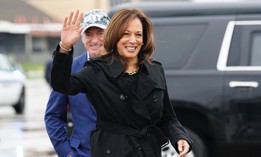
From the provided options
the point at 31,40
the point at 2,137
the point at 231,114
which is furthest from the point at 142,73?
the point at 31,40

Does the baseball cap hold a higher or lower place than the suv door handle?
higher

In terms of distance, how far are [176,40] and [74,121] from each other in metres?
3.19

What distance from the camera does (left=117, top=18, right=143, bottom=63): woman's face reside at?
10.7ft

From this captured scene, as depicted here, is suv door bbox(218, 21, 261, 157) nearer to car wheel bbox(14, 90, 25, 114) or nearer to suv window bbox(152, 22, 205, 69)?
suv window bbox(152, 22, 205, 69)

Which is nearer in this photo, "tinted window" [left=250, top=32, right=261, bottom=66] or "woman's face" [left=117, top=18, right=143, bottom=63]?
"woman's face" [left=117, top=18, right=143, bottom=63]

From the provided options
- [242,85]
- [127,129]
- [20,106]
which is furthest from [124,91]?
[20,106]

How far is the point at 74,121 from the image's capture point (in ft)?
12.2

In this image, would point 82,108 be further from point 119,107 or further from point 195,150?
point 195,150

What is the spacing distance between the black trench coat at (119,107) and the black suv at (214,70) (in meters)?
3.20

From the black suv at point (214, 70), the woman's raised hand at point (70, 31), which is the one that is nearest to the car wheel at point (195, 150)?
the black suv at point (214, 70)

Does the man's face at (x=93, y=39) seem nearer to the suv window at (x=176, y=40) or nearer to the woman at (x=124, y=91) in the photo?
the woman at (x=124, y=91)

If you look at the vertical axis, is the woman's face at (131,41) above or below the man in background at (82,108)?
above

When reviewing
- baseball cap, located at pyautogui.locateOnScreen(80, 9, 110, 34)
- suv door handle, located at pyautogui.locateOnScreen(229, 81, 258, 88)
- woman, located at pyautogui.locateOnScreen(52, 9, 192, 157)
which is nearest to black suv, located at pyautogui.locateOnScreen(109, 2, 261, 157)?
suv door handle, located at pyautogui.locateOnScreen(229, 81, 258, 88)

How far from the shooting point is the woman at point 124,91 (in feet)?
10.5
